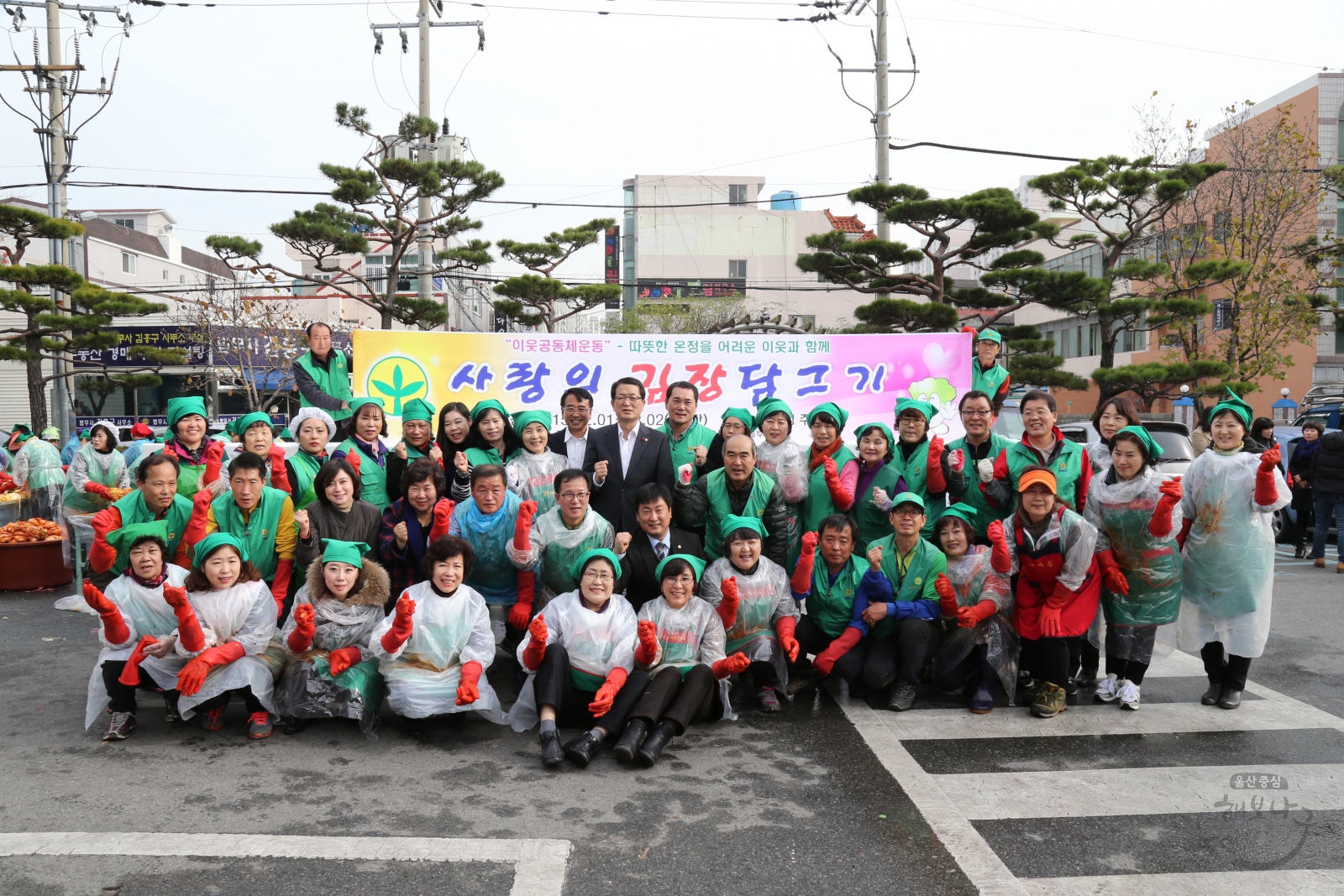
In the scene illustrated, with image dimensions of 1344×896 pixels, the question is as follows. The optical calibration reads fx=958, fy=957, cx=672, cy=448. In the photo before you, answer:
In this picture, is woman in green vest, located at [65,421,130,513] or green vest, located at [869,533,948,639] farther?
woman in green vest, located at [65,421,130,513]

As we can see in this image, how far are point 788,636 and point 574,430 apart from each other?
1.99m

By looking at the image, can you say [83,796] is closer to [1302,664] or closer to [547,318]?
[1302,664]

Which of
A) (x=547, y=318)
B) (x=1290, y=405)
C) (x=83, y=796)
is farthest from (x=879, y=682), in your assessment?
(x=1290, y=405)

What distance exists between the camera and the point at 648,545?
523 cm

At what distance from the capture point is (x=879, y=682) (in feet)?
16.6

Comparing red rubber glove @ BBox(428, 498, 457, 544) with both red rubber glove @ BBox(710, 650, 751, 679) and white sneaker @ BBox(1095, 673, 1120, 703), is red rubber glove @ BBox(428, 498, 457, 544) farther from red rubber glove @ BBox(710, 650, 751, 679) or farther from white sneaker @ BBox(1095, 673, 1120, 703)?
white sneaker @ BBox(1095, 673, 1120, 703)

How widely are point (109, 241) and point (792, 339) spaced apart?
39.5m

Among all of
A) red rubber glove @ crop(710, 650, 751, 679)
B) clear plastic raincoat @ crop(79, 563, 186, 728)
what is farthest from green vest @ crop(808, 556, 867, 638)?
clear plastic raincoat @ crop(79, 563, 186, 728)

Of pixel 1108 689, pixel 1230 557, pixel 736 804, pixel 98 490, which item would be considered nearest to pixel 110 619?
pixel 736 804

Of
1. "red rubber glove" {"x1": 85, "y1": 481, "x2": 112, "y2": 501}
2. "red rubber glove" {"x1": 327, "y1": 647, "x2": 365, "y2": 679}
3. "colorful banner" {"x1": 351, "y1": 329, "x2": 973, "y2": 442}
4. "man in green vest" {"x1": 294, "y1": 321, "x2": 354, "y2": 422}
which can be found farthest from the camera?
"colorful banner" {"x1": 351, "y1": 329, "x2": 973, "y2": 442}

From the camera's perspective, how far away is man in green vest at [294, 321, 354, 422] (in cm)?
682

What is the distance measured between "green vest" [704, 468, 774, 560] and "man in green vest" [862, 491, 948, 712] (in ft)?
2.23

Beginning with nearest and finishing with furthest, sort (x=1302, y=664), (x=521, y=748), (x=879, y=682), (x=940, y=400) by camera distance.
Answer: (x=521, y=748)
(x=879, y=682)
(x=1302, y=664)
(x=940, y=400)

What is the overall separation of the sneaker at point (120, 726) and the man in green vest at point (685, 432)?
3157 mm
